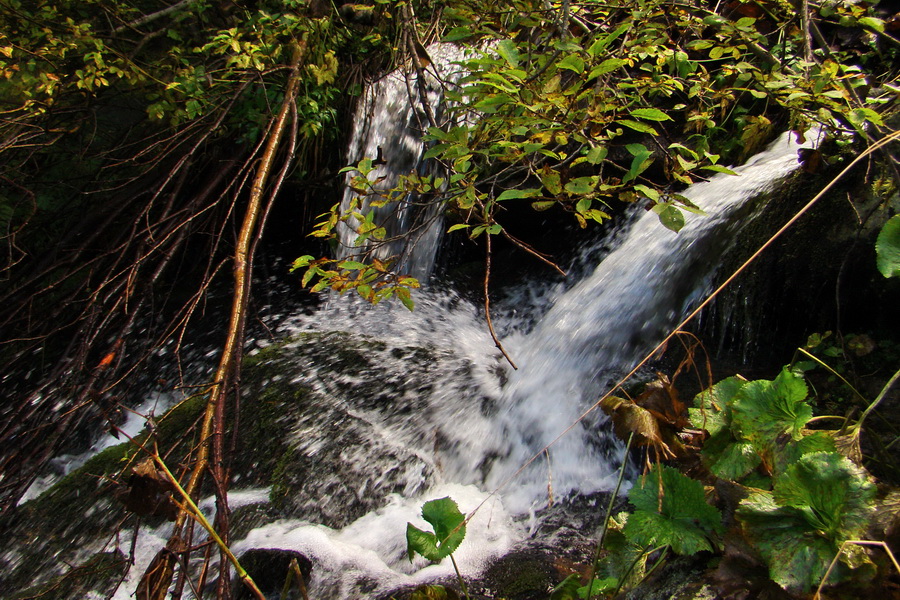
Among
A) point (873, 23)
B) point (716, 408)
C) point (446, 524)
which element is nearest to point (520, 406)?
point (716, 408)

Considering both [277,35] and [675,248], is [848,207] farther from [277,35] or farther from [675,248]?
[277,35]

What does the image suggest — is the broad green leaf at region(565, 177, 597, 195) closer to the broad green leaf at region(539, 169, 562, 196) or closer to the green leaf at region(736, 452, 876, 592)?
the broad green leaf at region(539, 169, 562, 196)

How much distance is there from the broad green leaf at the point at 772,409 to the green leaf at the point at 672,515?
0.59ft

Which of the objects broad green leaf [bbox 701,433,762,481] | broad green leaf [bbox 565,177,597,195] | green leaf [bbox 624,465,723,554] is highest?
broad green leaf [bbox 565,177,597,195]

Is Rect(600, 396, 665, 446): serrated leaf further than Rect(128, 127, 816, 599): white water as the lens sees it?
No

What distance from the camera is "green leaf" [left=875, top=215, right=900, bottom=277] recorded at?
110cm

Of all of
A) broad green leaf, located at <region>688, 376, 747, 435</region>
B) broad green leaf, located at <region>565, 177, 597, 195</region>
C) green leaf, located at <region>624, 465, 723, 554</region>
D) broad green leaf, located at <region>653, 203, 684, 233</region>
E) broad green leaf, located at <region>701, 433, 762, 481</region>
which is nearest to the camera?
green leaf, located at <region>624, 465, 723, 554</region>

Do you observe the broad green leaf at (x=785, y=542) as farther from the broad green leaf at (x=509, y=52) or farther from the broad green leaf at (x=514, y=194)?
the broad green leaf at (x=509, y=52)

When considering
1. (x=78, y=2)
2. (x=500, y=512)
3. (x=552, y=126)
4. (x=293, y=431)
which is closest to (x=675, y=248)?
(x=552, y=126)

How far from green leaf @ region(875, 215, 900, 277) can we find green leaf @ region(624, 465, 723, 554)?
2.01 ft

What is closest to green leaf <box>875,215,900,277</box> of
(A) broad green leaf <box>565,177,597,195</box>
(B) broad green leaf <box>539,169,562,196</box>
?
(A) broad green leaf <box>565,177,597,195</box>

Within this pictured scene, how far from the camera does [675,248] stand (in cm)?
243

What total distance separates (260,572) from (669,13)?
2384mm

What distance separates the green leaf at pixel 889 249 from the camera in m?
1.10
